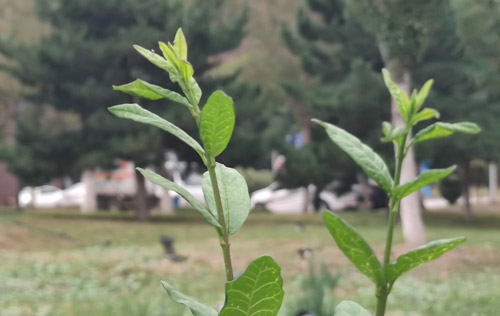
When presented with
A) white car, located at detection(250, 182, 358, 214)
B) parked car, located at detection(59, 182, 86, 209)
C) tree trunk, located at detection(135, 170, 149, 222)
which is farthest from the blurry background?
parked car, located at detection(59, 182, 86, 209)

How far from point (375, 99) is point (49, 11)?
8.99 meters

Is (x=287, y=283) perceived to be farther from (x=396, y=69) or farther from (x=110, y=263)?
(x=396, y=69)

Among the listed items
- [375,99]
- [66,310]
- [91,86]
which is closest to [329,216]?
[66,310]

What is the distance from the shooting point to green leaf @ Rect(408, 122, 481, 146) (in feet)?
2.56

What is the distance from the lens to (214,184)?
77cm

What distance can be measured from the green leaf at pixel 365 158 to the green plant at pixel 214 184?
0.13 m

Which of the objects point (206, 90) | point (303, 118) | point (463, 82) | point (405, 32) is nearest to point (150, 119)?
point (405, 32)

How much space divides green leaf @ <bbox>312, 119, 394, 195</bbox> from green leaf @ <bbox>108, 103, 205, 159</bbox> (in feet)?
0.48

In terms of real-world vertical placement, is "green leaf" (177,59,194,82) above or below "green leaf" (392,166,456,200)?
above

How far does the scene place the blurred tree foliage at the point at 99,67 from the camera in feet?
60.1

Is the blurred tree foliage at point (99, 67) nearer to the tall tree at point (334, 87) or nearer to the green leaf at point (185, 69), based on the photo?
the tall tree at point (334, 87)

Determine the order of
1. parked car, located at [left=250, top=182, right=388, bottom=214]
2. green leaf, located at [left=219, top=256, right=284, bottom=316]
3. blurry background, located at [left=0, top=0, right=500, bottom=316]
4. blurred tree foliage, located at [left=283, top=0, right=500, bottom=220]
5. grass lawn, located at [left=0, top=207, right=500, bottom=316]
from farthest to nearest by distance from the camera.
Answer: parked car, located at [left=250, top=182, right=388, bottom=214], blurred tree foliage, located at [left=283, top=0, right=500, bottom=220], blurry background, located at [left=0, top=0, right=500, bottom=316], grass lawn, located at [left=0, top=207, right=500, bottom=316], green leaf, located at [left=219, top=256, right=284, bottom=316]

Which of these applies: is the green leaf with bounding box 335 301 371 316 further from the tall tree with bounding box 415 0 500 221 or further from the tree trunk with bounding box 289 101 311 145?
the tree trunk with bounding box 289 101 311 145

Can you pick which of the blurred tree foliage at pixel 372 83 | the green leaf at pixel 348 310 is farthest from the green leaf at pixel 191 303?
the blurred tree foliage at pixel 372 83
